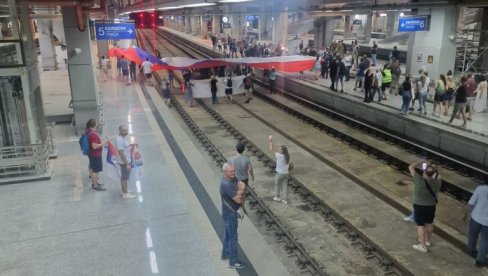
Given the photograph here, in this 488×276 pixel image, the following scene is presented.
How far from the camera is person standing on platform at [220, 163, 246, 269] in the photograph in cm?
612

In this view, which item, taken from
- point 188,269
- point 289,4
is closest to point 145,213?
point 188,269

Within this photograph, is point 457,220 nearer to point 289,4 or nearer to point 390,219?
point 390,219

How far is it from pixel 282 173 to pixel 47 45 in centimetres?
2542

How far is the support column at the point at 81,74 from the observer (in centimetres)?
1334

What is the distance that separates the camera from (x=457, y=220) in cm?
896

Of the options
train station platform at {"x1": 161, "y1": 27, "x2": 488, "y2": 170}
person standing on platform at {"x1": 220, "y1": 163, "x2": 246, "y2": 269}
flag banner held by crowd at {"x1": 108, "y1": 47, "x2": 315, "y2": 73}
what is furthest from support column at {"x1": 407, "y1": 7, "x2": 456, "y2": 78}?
person standing on platform at {"x1": 220, "y1": 163, "x2": 246, "y2": 269}

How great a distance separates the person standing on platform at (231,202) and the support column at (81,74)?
8.97m

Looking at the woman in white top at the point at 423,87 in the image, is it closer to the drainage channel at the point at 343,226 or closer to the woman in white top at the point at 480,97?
the woman in white top at the point at 480,97

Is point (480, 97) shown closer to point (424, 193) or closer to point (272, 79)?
point (272, 79)

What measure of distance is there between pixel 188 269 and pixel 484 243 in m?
4.64

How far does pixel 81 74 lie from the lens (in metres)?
13.8

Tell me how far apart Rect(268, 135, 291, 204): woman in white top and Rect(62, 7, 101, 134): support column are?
7.17 meters

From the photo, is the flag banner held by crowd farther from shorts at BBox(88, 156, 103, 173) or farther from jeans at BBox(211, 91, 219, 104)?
shorts at BBox(88, 156, 103, 173)

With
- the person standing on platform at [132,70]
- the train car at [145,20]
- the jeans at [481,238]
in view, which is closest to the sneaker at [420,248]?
the jeans at [481,238]
